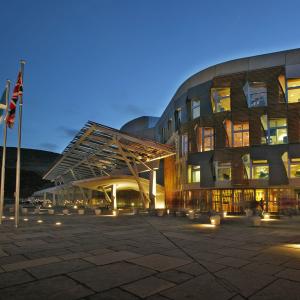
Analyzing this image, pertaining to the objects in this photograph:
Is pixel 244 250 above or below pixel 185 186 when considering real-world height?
below

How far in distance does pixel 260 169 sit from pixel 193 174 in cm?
803

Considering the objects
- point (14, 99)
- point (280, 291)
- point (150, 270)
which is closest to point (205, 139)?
point (14, 99)

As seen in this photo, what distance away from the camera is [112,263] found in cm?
852

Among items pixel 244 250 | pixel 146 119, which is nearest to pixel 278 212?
pixel 244 250

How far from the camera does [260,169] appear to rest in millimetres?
33500

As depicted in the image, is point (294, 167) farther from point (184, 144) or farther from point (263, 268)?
point (263, 268)

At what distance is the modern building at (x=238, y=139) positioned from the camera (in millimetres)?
31969

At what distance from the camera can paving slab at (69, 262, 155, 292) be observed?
21.4 ft

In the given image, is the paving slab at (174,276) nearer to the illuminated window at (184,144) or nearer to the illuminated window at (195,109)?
the illuminated window at (195,109)

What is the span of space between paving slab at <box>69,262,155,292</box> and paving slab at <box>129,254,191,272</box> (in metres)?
0.35

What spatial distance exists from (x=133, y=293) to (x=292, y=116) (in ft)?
99.8

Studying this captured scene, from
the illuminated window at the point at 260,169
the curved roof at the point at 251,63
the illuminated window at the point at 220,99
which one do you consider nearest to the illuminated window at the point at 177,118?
the curved roof at the point at 251,63

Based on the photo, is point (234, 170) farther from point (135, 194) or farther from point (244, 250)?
point (135, 194)

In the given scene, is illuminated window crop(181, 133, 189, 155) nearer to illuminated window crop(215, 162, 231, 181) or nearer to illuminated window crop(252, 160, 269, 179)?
illuminated window crop(215, 162, 231, 181)
